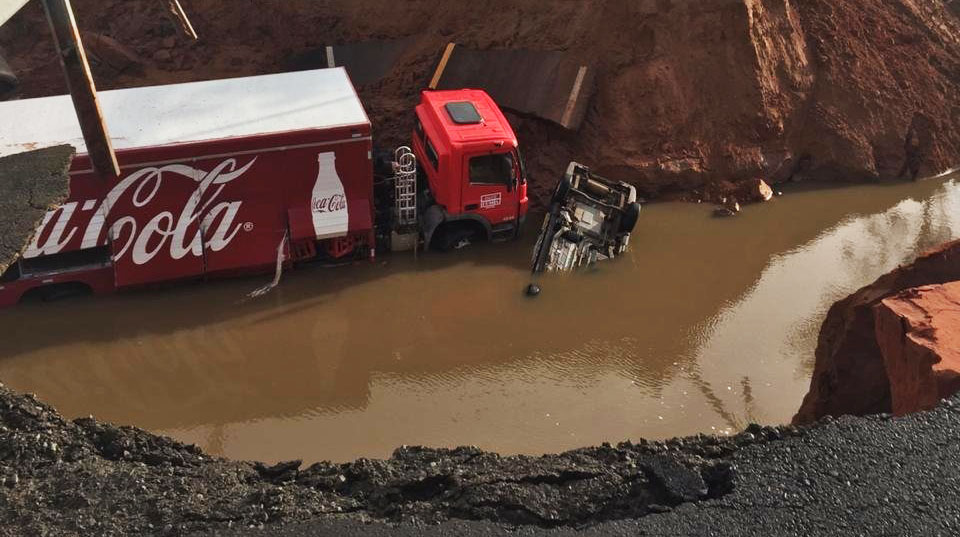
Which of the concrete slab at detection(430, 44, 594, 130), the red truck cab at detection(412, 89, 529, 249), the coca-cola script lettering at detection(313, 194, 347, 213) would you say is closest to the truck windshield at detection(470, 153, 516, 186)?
the red truck cab at detection(412, 89, 529, 249)

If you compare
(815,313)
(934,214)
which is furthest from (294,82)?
(934,214)

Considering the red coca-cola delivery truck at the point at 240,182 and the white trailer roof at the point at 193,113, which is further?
the red coca-cola delivery truck at the point at 240,182

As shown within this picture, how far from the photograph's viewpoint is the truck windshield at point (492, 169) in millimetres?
10742

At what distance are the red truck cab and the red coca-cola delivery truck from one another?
Result: 0.02 metres

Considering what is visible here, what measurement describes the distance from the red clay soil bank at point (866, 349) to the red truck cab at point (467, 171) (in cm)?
569

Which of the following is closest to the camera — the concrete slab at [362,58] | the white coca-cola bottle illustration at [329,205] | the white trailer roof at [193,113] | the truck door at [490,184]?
the white trailer roof at [193,113]

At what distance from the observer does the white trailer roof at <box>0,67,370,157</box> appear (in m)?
9.29

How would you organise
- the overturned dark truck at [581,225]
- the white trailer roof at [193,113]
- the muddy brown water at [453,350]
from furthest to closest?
the overturned dark truck at [581,225], the white trailer roof at [193,113], the muddy brown water at [453,350]

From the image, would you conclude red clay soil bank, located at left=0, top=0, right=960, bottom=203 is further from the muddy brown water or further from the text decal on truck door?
the muddy brown water

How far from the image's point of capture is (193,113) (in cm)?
999

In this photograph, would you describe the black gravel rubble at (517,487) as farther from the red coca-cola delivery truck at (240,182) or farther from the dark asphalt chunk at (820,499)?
the red coca-cola delivery truck at (240,182)

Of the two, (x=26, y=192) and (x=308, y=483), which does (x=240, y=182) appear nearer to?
(x=26, y=192)

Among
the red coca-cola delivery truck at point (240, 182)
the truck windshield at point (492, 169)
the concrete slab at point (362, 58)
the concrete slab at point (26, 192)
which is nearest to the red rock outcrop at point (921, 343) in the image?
the truck windshield at point (492, 169)

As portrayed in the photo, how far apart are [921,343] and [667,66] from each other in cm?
1025
